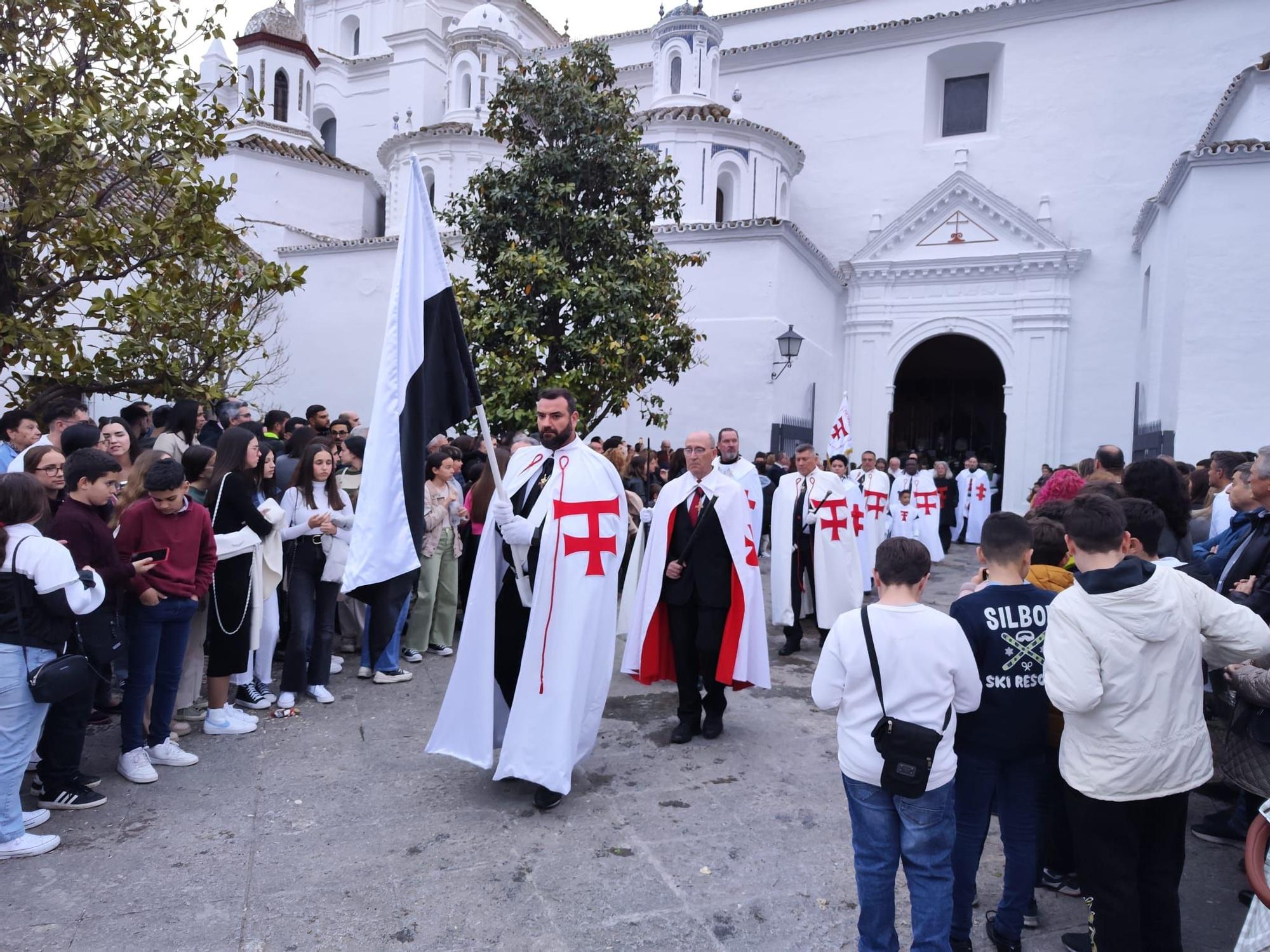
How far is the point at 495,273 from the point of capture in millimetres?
10719

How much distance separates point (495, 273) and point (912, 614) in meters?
8.88

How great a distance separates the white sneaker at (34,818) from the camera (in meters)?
3.78

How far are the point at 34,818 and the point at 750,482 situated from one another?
6094 millimetres

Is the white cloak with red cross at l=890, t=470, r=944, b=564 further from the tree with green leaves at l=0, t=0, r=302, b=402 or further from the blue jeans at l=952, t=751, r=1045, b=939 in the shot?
the blue jeans at l=952, t=751, r=1045, b=939

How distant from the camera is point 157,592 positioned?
4344 millimetres

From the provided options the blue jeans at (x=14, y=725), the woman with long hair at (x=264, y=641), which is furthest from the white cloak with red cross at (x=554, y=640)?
the woman with long hair at (x=264, y=641)

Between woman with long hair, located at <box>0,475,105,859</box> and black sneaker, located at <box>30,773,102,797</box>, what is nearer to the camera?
woman with long hair, located at <box>0,475,105,859</box>

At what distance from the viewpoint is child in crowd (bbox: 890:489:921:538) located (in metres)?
12.8

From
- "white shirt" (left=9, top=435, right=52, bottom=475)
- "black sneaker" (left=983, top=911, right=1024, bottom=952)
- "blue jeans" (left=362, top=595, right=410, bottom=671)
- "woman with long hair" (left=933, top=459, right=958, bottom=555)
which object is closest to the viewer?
"black sneaker" (left=983, top=911, right=1024, bottom=952)

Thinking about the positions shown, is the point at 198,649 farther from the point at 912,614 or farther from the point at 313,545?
the point at 912,614

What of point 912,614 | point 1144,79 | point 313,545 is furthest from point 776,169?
point 912,614

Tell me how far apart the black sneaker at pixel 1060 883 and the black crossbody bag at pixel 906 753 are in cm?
145

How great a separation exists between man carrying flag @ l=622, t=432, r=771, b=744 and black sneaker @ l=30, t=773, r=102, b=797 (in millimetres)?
2880

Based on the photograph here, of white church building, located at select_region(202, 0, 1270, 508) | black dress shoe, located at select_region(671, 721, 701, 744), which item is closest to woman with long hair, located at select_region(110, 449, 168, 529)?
black dress shoe, located at select_region(671, 721, 701, 744)
